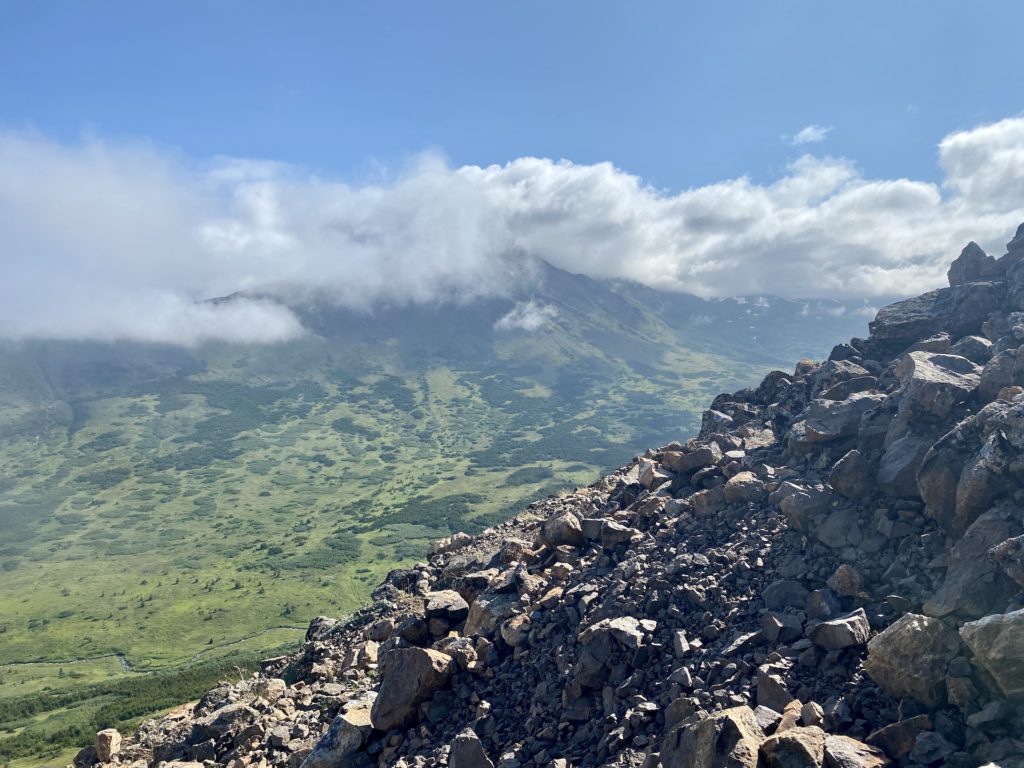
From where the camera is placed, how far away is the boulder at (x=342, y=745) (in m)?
19.9

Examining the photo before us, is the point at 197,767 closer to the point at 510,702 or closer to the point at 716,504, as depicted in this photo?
the point at 510,702

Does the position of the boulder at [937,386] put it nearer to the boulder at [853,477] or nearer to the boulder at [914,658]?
the boulder at [853,477]

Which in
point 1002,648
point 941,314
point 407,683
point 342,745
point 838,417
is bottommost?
point 342,745

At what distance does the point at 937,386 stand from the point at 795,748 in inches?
677

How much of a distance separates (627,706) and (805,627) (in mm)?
5755

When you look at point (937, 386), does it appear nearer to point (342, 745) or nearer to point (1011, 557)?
point (1011, 557)

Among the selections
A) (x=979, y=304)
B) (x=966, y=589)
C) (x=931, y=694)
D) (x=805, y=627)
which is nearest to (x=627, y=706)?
(x=805, y=627)

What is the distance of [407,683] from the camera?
20906mm

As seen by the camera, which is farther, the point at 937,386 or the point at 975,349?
the point at 975,349

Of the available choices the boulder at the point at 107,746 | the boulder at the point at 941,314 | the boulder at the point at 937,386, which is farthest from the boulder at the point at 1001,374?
the boulder at the point at 107,746

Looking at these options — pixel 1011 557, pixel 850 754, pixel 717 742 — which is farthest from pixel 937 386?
pixel 717 742

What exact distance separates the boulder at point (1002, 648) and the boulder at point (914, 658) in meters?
0.80

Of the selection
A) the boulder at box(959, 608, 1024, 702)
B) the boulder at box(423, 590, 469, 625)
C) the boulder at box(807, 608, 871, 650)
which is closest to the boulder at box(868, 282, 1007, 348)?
the boulder at box(807, 608, 871, 650)

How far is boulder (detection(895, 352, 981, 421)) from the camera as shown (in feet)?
79.3
